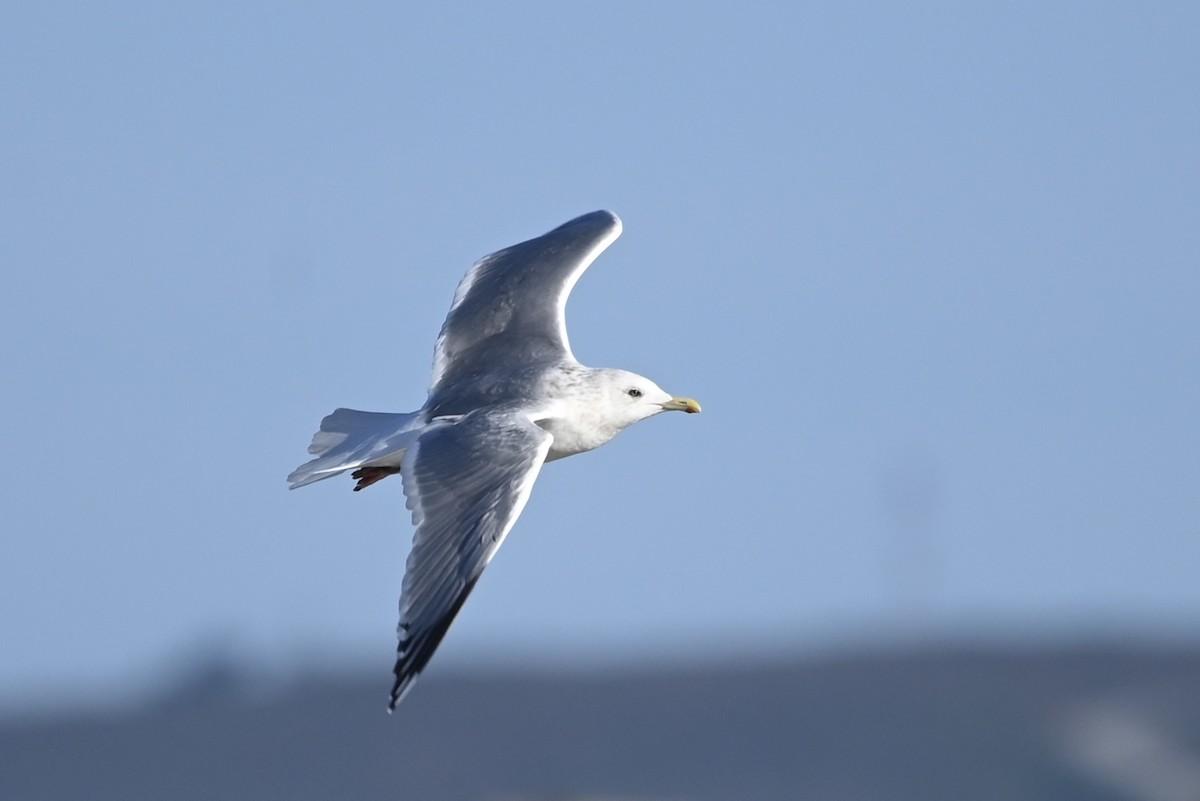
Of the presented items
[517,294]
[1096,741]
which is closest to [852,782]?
[1096,741]

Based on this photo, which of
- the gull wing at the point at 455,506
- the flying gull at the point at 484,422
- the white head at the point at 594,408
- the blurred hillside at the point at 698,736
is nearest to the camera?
the gull wing at the point at 455,506

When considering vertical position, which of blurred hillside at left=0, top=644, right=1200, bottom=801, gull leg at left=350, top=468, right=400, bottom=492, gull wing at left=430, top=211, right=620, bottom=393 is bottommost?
blurred hillside at left=0, top=644, right=1200, bottom=801

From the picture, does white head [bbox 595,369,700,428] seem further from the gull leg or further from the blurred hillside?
the blurred hillside

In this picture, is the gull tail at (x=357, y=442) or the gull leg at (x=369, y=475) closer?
the gull tail at (x=357, y=442)

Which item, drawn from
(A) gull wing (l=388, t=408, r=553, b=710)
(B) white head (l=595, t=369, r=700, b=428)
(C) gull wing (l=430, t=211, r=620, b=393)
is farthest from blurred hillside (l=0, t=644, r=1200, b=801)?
(A) gull wing (l=388, t=408, r=553, b=710)

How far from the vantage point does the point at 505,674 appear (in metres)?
56.1

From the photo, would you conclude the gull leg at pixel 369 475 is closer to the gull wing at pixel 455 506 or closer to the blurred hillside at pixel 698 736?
the gull wing at pixel 455 506

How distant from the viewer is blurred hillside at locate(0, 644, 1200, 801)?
47.7 m

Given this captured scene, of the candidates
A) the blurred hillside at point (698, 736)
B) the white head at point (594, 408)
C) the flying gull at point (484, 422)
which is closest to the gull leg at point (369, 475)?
the flying gull at point (484, 422)

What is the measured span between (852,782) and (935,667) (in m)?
5.37

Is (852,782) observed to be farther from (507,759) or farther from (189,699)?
(189,699)

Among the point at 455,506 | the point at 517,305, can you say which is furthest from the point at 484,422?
the point at 517,305

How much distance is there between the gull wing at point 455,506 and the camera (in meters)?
10.7

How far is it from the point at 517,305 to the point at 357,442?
5.06 ft
